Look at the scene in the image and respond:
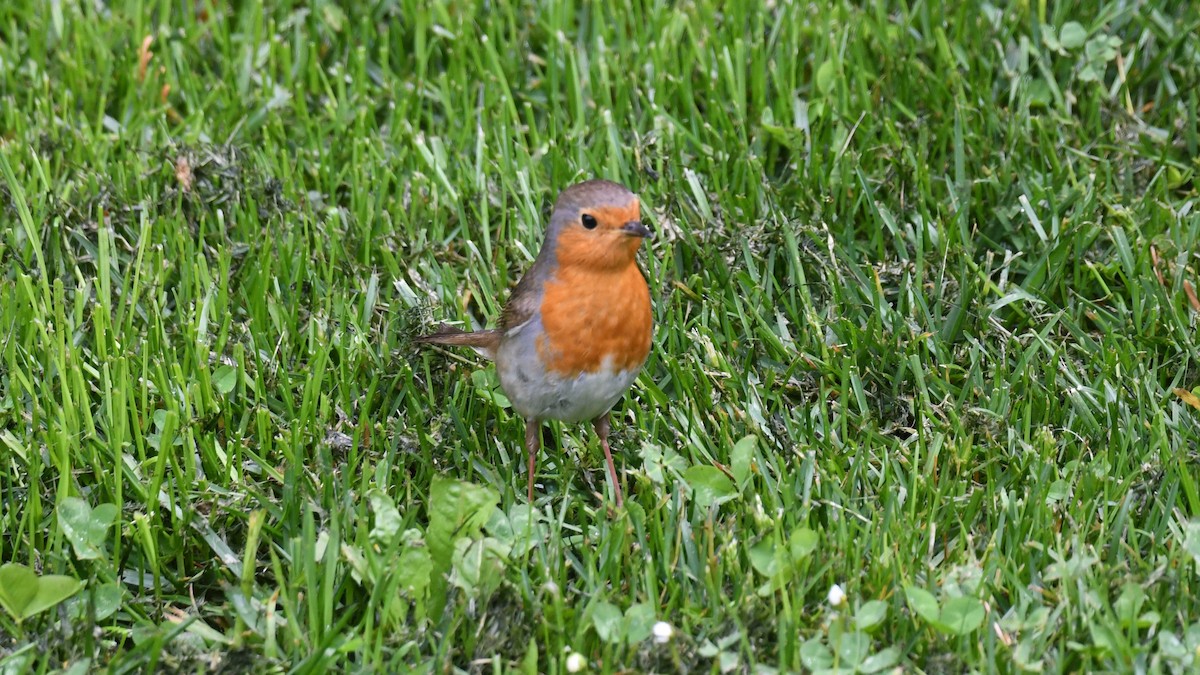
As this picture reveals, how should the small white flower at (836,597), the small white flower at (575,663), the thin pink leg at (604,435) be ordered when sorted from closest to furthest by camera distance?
the small white flower at (575,663) < the small white flower at (836,597) < the thin pink leg at (604,435)

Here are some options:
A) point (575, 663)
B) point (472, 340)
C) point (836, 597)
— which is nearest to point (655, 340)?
point (472, 340)

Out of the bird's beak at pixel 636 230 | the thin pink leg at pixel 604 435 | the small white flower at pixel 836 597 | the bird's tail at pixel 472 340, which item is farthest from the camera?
the bird's tail at pixel 472 340

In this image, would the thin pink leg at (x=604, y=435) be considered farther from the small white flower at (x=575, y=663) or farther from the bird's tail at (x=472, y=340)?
the small white flower at (x=575, y=663)

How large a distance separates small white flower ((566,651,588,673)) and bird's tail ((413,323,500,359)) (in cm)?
108

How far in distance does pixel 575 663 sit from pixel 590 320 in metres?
0.95

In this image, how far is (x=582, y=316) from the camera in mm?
3875

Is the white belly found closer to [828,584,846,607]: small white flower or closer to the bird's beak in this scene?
the bird's beak

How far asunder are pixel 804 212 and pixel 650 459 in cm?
135

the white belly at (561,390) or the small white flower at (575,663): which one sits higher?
the white belly at (561,390)

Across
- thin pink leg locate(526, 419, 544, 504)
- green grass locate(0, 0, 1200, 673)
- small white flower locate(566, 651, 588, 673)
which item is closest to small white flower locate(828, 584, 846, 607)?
green grass locate(0, 0, 1200, 673)

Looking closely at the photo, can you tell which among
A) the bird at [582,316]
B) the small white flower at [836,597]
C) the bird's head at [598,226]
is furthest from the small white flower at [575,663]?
the bird's head at [598,226]

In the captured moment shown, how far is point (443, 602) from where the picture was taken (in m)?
3.46

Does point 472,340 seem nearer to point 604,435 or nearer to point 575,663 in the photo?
point 604,435

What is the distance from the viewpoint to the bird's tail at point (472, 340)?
4.19 meters
